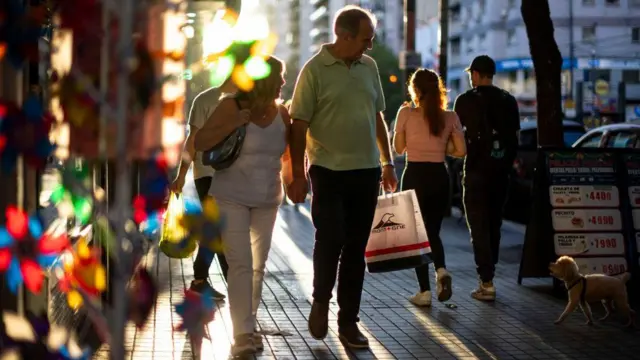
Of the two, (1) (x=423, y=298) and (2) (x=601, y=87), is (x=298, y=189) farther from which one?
(2) (x=601, y=87)

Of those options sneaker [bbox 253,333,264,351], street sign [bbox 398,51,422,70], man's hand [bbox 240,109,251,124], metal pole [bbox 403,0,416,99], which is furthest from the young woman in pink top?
street sign [bbox 398,51,422,70]

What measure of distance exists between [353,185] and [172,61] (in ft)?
12.3

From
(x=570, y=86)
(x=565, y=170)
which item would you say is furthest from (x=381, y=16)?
(x=565, y=170)

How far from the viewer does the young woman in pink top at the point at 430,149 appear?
8711 millimetres

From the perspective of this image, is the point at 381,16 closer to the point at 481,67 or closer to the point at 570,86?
the point at 570,86

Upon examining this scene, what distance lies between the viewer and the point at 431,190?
342 inches

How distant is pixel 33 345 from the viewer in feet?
11.2

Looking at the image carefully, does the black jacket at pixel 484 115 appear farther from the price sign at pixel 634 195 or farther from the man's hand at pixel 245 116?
the man's hand at pixel 245 116

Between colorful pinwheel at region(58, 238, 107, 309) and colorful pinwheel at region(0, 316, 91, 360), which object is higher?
colorful pinwheel at region(58, 238, 107, 309)

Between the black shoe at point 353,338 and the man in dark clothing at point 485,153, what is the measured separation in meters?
2.45

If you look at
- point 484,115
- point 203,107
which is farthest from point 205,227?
point 484,115

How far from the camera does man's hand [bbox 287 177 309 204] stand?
22.2ft

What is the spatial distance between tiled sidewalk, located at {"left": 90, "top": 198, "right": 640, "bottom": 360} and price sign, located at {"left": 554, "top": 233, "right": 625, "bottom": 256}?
437 mm

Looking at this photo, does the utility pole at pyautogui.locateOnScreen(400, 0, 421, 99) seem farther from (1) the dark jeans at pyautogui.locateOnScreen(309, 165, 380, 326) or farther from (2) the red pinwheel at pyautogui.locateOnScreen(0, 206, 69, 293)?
(2) the red pinwheel at pyautogui.locateOnScreen(0, 206, 69, 293)
